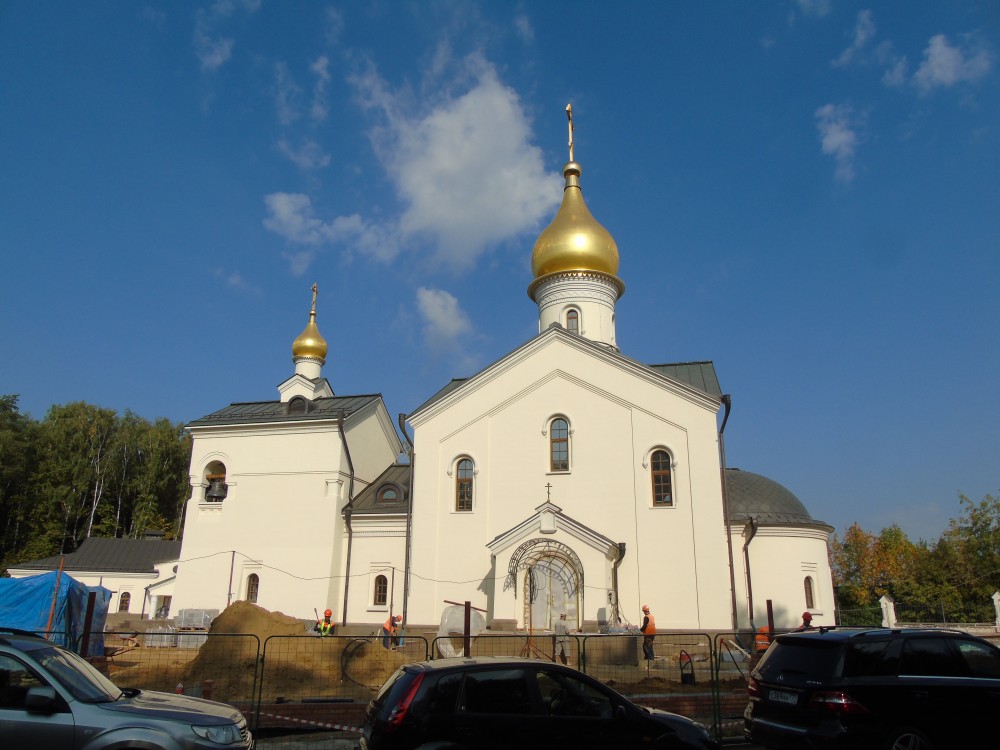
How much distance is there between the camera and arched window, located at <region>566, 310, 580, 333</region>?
28516 mm

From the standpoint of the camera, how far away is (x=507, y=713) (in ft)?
22.8

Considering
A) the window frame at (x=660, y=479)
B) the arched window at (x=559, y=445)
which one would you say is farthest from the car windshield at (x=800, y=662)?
the arched window at (x=559, y=445)

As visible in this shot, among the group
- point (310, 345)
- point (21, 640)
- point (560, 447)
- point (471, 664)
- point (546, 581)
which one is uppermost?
point (310, 345)

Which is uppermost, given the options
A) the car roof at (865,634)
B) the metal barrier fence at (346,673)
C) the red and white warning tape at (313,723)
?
the car roof at (865,634)

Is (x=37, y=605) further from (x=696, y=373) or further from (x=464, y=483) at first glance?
(x=696, y=373)

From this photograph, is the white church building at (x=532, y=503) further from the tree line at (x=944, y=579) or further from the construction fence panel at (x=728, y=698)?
the tree line at (x=944, y=579)

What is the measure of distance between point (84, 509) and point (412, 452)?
34.3 metres

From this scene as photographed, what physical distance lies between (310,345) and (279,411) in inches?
152

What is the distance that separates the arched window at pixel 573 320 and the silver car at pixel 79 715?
894 inches

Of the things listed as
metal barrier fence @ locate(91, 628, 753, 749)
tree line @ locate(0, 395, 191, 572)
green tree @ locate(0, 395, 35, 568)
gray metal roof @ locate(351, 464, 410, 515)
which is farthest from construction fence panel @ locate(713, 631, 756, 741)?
green tree @ locate(0, 395, 35, 568)

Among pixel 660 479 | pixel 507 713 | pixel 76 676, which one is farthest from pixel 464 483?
pixel 76 676

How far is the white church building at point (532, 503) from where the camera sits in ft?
67.4

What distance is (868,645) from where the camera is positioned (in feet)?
25.3

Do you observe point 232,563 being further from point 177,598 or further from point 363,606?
point 363,606
